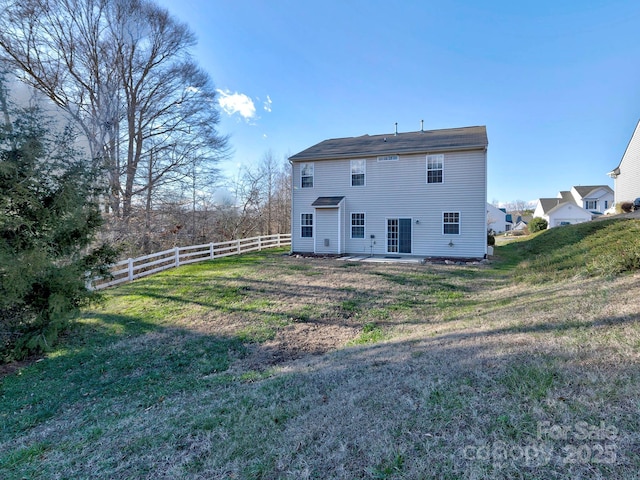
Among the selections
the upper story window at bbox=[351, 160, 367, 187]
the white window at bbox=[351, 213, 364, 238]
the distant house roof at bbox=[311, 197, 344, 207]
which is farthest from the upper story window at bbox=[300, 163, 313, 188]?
the white window at bbox=[351, 213, 364, 238]

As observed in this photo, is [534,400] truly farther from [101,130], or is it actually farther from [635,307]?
[101,130]

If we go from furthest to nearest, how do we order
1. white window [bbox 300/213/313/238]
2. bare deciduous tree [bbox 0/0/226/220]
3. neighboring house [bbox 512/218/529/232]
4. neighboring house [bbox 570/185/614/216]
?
neighboring house [bbox 512/218/529/232] → neighboring house [bbox 570/185/614/216] → white window [bbox 300/213/313/238] → bare deciduous tree [bbox 0/0/226/220]

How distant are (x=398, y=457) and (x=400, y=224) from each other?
1287cm

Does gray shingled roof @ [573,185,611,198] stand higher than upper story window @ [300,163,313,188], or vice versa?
gray shingled roof @ [573,185,611,198]

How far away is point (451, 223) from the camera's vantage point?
43.8 ft

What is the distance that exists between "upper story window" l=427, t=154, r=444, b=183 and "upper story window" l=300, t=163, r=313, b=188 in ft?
19.6

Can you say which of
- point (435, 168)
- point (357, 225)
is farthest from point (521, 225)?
point (357, 225)

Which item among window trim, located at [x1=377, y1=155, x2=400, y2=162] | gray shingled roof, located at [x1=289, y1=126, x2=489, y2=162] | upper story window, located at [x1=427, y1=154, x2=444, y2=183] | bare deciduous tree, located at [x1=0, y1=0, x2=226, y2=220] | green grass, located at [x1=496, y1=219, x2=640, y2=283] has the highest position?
bare deciduous tree, located at [x1=0, y1=0, x2=226, y2=220]

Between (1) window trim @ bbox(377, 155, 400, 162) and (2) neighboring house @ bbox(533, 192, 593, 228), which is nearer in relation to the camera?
(1) window trim @ bbox(377, 155, 400, 162)

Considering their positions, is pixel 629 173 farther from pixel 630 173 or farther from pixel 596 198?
pixel 596 198

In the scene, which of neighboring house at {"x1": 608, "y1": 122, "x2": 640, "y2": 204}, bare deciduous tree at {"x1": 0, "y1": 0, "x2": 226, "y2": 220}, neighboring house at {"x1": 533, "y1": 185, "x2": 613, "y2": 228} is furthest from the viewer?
neighboring house at {"x1": 533, "y1": 185, "x2": 613, "y2": 228}

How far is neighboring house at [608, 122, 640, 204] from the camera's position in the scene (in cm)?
1639

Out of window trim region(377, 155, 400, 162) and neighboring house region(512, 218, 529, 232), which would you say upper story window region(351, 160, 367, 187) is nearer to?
window trim region(377, 155, 400, 162)

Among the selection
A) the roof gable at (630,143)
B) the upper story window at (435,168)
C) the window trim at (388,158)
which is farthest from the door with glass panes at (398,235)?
the roof gable at (630,143)
